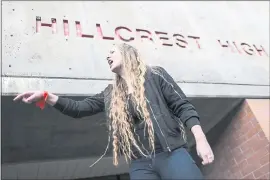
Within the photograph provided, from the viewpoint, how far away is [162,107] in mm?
1950

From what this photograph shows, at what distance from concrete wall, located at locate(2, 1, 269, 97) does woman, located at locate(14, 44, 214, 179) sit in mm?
1290

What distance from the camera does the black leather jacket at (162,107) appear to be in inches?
72.6

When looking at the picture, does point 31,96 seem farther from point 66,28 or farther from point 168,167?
point 66,28

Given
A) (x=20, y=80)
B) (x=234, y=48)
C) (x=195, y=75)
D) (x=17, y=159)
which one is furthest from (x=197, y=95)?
(x=17, y=159)

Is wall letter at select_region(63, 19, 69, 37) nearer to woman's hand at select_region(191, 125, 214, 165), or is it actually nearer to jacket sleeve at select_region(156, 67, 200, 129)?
jacket sleeve at select_region(156, 67, 200, 129)

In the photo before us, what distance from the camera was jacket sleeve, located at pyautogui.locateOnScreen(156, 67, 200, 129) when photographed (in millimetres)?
1854

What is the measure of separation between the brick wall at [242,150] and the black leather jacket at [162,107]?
216 cm

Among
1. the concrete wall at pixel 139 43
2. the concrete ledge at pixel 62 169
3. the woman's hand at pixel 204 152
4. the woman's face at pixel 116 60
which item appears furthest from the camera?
the concrete ledge at pixel 62 169

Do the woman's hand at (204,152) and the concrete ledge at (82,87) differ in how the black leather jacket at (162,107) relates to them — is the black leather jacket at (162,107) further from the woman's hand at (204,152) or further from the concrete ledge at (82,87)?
the concrete ledge at (82,87)

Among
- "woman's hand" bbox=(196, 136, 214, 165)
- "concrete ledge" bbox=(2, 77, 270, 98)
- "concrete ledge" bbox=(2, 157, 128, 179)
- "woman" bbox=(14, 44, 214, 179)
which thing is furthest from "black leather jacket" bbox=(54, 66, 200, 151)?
"concrete ledge" bbox=(2, 157, 128, 179)

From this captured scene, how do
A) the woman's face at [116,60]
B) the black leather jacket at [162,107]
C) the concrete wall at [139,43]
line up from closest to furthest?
the black leather jacket at [162,107]
the woman's face at [116,60]
the concrete wall at [139,43]

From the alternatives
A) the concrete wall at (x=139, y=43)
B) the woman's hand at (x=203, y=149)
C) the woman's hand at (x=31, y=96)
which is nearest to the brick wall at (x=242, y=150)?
the concrete wall at (x=139, y=43)

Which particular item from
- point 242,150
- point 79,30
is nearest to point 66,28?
point 79,30

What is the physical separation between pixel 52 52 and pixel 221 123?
2215 millimetres
